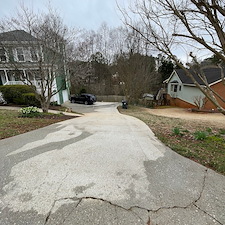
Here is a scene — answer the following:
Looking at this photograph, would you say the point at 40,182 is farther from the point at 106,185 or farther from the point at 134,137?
the point at 134,137

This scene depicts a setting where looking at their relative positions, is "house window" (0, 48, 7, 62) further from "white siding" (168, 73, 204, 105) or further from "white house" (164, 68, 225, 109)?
"white siding" (168, 73, 204, 105)

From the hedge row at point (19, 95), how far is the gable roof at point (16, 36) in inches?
222

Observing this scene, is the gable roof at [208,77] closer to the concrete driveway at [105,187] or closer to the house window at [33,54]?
the house window at [33,54]

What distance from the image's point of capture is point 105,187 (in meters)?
1.91

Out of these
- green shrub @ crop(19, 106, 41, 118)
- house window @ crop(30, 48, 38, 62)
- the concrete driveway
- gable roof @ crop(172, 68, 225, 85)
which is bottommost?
the concrete driveway

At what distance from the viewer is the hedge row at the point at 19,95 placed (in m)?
11.4

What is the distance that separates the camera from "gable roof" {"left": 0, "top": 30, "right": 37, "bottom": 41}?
6336 millimetres

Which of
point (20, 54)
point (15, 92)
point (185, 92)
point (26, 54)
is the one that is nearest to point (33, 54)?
point (26, 54)

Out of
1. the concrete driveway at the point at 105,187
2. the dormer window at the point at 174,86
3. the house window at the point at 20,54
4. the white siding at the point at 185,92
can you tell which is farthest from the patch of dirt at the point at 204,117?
the house window at the point at 20,54

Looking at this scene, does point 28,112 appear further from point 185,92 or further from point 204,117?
point 185,92

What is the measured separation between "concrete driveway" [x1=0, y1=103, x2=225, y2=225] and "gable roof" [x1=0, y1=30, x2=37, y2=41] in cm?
577

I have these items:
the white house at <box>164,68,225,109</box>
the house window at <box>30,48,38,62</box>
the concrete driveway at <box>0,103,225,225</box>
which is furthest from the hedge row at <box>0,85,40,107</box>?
the white house at <box>164,68,225,109</box>

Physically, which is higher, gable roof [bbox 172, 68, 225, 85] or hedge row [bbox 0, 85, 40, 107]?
gable roof [bbox 172, 68, 225, 85]

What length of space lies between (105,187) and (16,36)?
8.15 metres
